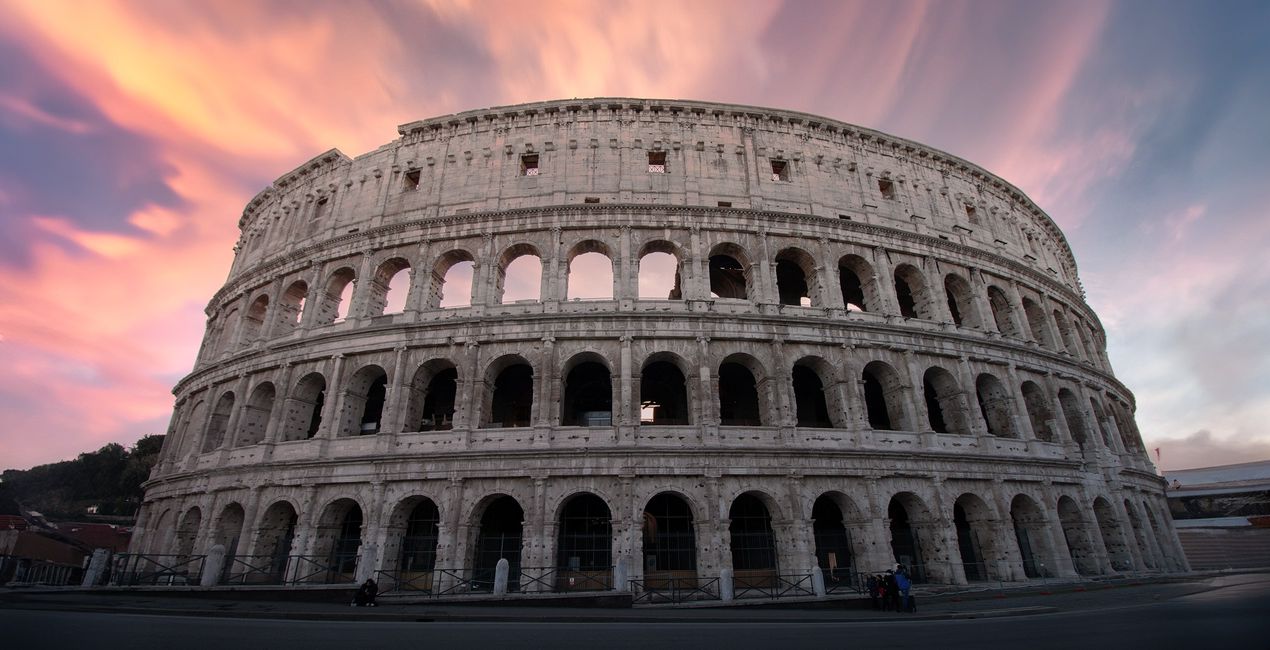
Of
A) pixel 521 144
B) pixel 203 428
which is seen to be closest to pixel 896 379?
pixel 521 144

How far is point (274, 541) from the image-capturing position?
66.6 ft

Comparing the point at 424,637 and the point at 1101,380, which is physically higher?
the point at 1101,380

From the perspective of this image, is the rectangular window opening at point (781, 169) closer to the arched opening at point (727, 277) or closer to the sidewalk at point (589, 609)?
the arched opening at point (727, 277)

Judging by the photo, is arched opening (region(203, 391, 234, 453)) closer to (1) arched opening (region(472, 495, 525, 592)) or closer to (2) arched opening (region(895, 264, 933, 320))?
(1) arched opening (region(472, 495, 525, 592))

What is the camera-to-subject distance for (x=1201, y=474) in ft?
191

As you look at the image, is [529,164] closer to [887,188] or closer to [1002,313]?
[887,188]

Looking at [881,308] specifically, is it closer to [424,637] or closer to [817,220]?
[817,220]

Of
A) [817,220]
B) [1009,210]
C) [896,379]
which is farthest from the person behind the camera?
[1009,210]

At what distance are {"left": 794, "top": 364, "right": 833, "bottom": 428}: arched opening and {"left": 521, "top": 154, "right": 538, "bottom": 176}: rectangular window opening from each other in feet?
48.5

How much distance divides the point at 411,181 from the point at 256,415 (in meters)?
12.5

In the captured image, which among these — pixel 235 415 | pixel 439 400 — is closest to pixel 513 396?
pixel 439 400

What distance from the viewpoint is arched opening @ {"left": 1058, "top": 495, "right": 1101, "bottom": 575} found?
845 inches

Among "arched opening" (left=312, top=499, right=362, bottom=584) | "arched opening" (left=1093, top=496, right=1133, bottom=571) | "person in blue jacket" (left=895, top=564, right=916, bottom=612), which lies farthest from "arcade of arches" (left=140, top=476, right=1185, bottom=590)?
"person in blue jacket" (left=895, top=564, right=916, bottom=612)

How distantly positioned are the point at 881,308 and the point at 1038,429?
9787 millimetres
